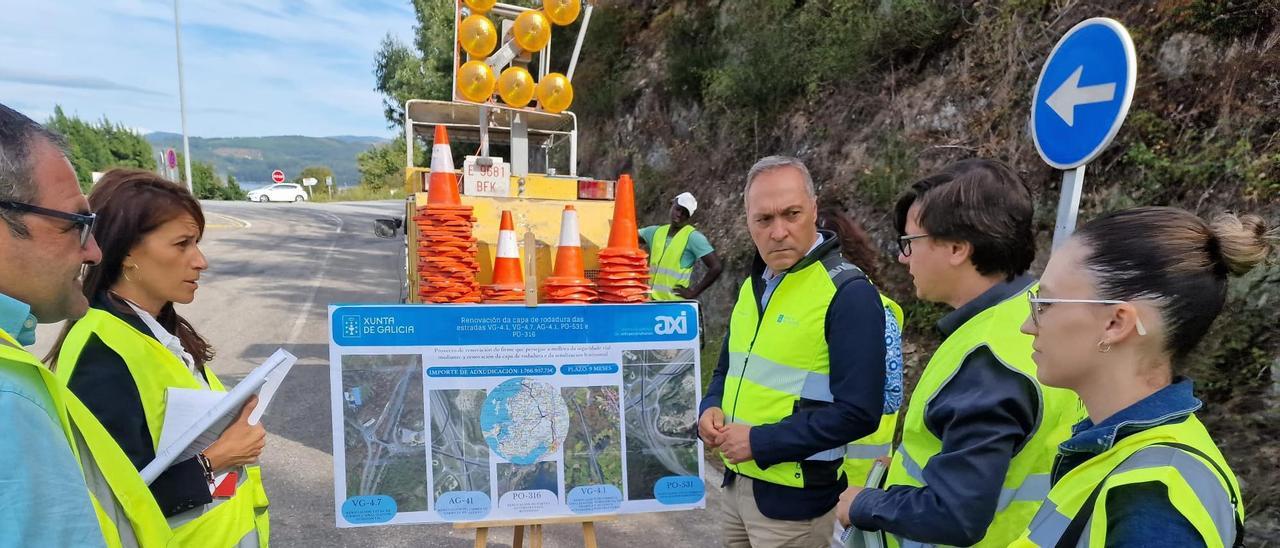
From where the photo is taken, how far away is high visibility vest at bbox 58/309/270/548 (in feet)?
5.69

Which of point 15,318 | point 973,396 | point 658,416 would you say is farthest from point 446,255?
point 973,396

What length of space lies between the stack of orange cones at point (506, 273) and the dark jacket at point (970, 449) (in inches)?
92.5

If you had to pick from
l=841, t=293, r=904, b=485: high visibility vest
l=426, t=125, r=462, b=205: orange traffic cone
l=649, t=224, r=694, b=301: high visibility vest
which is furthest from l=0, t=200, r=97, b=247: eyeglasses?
l=649, t=224, r=694, b=301: high visibility vest

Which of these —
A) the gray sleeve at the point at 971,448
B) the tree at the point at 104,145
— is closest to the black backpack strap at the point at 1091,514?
the gray sleeve at the point at 971,448

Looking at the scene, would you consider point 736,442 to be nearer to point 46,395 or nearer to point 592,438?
point 592,438

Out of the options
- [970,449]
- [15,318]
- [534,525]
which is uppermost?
[15,318]

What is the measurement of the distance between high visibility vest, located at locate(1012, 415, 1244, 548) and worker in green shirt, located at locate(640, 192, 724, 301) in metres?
5.05

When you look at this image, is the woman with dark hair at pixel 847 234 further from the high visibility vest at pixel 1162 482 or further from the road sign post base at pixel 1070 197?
the high visibility vest at pixel 1162 482

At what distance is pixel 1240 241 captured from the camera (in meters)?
1.14

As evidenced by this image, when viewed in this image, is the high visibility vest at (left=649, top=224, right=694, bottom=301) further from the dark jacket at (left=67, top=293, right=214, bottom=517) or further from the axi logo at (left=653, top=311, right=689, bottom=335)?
the dark jacket at (left=67, top=293, right=214, bottom=517)

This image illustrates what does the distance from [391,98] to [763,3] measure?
847 inches

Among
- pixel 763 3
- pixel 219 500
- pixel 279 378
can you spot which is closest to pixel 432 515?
pixel 219 500

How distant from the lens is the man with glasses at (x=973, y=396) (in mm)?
1464

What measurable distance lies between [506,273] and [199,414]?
1.93m
